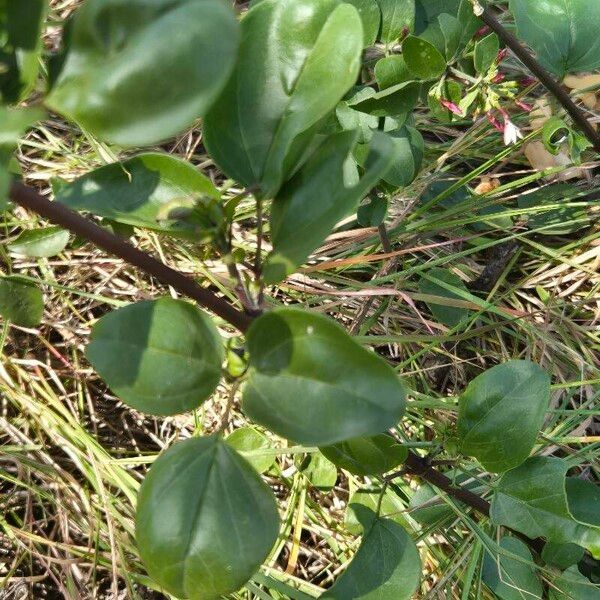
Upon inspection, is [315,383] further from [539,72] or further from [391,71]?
[539,72]

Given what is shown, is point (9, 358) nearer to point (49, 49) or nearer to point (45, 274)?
point (45, 274)

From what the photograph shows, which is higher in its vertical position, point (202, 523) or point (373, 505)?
point (202, 523)

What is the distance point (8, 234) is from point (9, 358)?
27cm

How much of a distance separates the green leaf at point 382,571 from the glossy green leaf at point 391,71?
0.62 meters

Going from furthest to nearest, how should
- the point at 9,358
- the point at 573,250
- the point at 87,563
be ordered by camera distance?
the point at 573,250
the point at 9,358
the point at 87,563

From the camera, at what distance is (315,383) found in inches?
24.3

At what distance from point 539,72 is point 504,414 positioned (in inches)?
20.7

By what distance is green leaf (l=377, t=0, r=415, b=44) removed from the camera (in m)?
1.20

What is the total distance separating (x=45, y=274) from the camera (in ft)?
5.28

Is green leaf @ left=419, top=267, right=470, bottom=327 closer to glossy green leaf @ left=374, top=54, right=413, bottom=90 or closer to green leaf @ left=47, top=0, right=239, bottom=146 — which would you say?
glossy green leaf @ left=374, top=54, right=413, bottom=90

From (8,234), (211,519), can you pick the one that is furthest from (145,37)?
(8,234)

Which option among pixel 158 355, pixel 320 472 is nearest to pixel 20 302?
pixel 320 472

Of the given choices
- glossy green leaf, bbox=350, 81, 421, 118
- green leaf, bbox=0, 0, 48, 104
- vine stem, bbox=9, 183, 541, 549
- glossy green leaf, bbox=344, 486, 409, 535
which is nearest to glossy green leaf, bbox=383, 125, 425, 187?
glossy green leaf, bbox=350, 81, 421, 118

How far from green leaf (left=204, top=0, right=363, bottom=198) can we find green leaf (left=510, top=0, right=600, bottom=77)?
60cm
